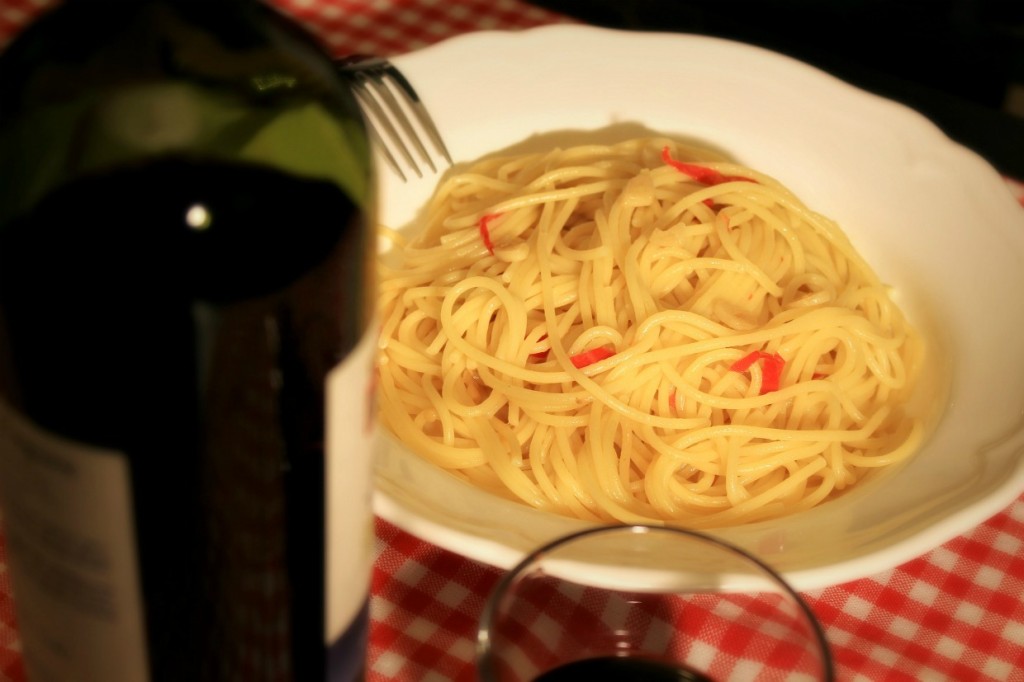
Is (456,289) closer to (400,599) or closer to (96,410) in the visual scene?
(400,599)

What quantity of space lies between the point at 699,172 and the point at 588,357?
0.29 m

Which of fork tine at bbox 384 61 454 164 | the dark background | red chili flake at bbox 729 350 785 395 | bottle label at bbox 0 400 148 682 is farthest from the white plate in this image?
the dark background

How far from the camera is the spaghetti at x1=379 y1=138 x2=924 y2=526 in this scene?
1065 mm

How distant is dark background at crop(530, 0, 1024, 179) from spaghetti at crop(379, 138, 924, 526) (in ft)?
1.84

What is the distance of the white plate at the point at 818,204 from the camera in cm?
90

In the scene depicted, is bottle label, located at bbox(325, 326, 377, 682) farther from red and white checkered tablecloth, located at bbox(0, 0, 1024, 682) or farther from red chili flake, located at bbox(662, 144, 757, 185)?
red chili flake, located at bbox(662, 144, 757, 185)

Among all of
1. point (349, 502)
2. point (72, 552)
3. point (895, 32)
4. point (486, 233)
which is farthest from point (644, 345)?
point (895, 32)

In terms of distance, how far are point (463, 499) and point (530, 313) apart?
328mm

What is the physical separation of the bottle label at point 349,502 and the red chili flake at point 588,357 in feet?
1.67

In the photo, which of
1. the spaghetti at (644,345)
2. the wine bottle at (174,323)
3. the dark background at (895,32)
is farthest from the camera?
the dark background at (895,32)

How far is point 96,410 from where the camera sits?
1.57 feet

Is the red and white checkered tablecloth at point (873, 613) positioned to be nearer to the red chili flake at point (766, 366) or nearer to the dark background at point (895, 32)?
the red chili flake at point (766, 366)

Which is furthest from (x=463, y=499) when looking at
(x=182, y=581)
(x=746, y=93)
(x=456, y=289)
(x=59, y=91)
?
(x=746, y=93)

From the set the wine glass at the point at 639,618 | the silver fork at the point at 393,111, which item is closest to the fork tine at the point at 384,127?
the silver fork at the point at 393,111
